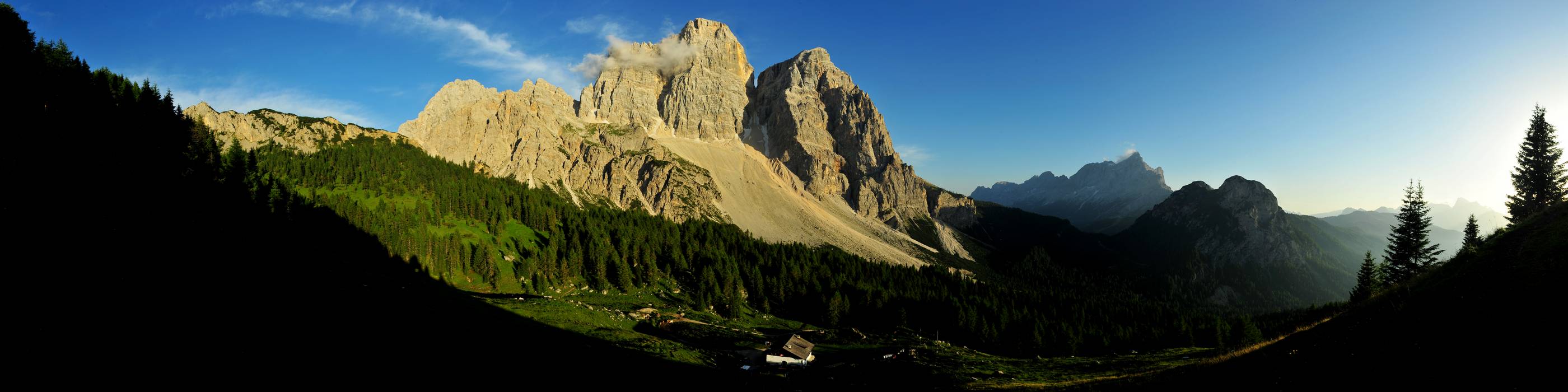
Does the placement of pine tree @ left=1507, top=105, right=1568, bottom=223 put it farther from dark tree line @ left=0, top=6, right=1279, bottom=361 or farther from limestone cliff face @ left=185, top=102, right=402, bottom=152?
limestone cliff face @ left=185, top=102, right=402, bottom=152

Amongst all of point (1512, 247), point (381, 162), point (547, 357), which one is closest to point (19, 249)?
point (547, 357)

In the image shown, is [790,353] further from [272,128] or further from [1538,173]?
[272,128]

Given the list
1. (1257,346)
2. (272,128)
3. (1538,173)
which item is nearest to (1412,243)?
(1538,173)

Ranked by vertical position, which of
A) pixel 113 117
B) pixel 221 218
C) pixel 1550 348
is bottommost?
pixel 1550 348

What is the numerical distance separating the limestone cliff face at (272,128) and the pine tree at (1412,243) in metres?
251

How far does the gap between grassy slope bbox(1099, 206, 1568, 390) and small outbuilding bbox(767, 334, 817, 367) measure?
43989mm

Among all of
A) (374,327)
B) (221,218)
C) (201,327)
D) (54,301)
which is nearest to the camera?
(54,301)

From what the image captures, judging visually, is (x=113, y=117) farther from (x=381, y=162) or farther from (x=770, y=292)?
(x=381, y=162)

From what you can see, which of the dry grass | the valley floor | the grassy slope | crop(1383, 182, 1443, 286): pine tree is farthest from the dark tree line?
crop(1383, 182, 1443, 286): pine tree

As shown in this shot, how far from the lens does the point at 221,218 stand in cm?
4997

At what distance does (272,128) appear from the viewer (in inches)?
6673

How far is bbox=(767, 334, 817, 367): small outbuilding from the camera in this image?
64.6 meters

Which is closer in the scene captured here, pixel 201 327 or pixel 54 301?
pixel 54 301

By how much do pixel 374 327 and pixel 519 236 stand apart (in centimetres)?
10600
